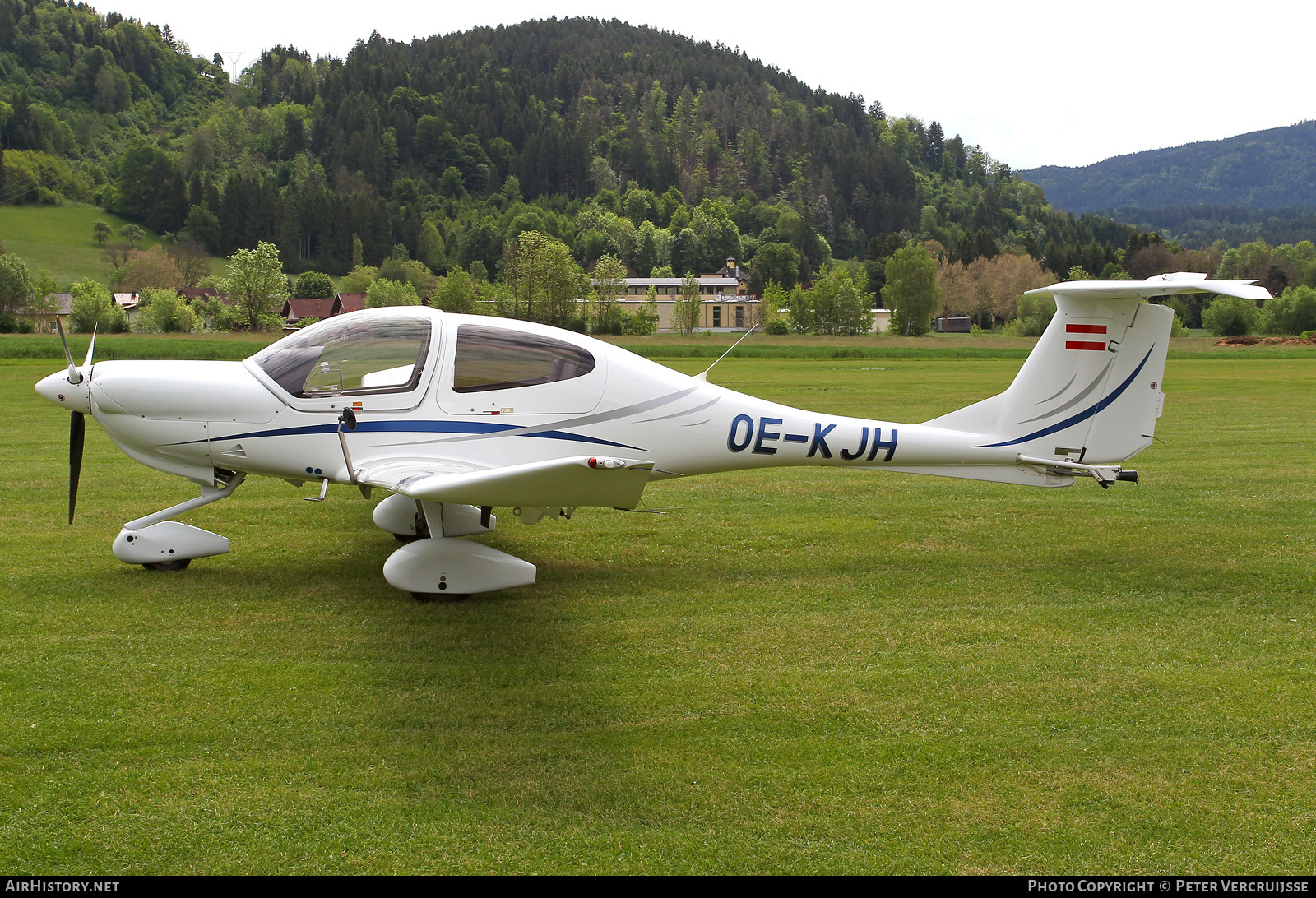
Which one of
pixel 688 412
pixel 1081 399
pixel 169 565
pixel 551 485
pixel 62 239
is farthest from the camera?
pixel 62 239

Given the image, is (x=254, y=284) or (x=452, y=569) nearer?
(x=452, y=569)

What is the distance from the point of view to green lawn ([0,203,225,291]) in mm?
118750

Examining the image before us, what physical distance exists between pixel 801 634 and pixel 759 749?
184cm

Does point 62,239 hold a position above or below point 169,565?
above

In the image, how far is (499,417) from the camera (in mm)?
7398

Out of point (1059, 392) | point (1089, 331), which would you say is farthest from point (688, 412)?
point (1089, 331)

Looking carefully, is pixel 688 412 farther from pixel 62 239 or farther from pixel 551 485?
pixel 62 239

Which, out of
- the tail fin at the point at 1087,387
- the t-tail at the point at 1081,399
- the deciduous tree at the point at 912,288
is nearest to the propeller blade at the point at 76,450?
the t-tail at the point at 1081,399

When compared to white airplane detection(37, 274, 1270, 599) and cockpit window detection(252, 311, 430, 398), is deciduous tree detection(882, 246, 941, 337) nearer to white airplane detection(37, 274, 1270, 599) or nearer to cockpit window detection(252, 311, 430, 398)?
white airplane detection(37, 274, 1270, 599)

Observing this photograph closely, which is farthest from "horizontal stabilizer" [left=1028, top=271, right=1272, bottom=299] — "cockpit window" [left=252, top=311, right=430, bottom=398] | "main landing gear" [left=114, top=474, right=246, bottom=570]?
"main landing gear" [left=114, top=474, right=246, bottom=570]

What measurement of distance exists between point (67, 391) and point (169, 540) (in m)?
1.39

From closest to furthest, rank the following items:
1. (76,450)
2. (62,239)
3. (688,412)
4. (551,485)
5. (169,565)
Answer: (551,485) → (688,412) → (169,565) → (76,450) → (62,239)

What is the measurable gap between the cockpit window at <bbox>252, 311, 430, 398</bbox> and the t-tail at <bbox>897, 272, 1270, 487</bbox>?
4.26 metres

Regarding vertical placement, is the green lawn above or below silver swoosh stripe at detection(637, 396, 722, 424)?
above
